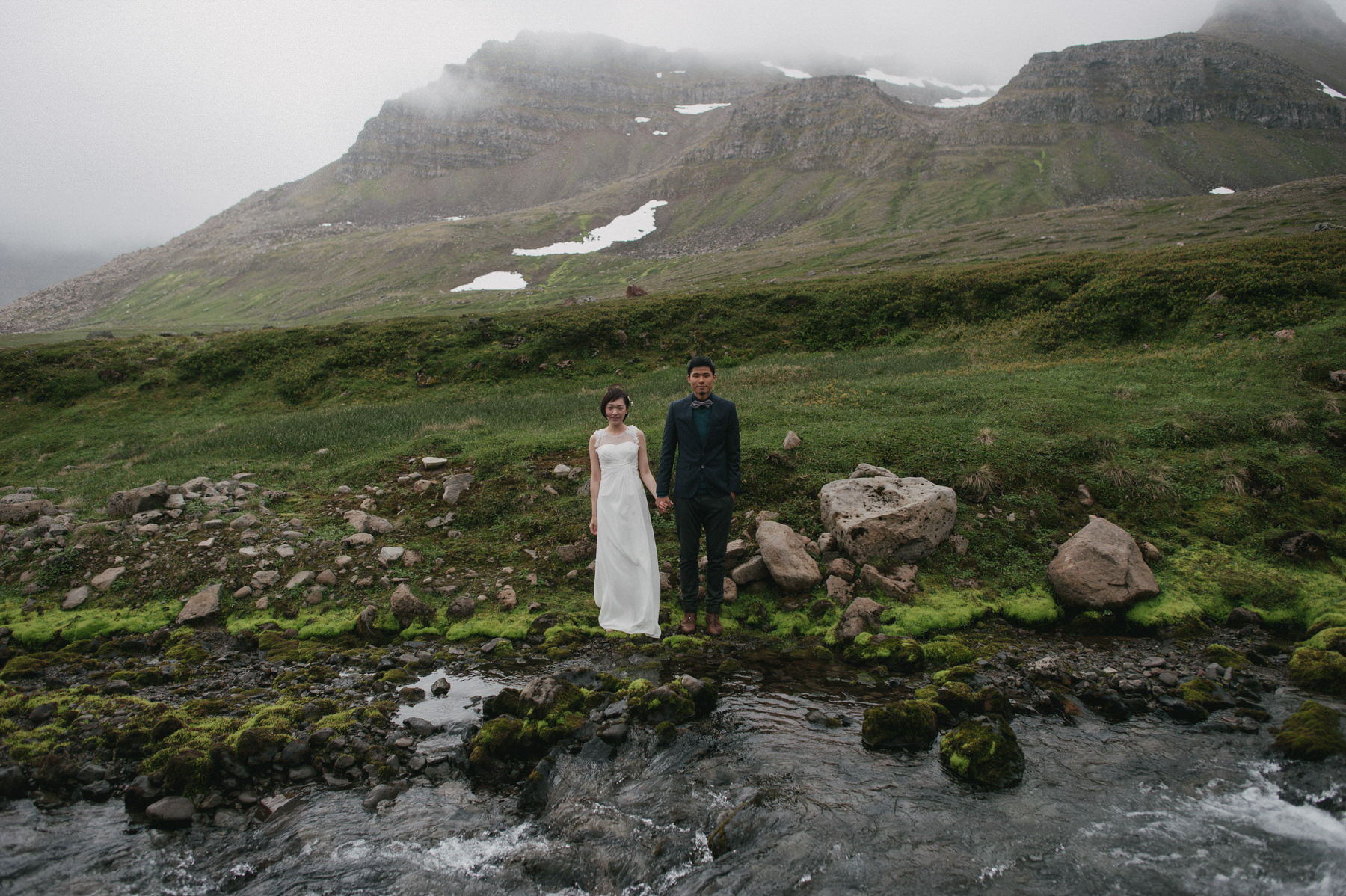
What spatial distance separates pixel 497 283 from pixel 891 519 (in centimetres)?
12693

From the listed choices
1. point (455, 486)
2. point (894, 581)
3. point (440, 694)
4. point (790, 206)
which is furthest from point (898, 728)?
point (790, 206)

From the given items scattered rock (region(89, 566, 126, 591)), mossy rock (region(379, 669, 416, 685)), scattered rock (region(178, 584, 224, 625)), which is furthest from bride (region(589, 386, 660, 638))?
scattered rock (region(89, 566, 126, 591))

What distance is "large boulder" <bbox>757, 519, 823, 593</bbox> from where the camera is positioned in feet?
35.5

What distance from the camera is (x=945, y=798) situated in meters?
6.26

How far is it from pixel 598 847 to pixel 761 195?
19124 cm

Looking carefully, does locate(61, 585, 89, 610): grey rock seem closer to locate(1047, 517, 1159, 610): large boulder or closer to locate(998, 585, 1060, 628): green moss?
locate(998, 585, 1060, 628): green moss

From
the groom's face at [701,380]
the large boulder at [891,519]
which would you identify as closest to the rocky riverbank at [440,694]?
the large boulder at [891,519]

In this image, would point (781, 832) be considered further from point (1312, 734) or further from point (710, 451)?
point (1312, 734)

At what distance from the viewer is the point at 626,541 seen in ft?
32.7

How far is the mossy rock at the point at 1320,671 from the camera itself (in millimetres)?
7508

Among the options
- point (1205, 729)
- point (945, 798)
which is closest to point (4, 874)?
point (945, 798)

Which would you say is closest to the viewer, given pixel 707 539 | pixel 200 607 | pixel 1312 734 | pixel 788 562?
pixel 1312 734

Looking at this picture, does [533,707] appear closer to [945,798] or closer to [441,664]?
[441,664]

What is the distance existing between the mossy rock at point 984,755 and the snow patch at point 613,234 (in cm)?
14836
